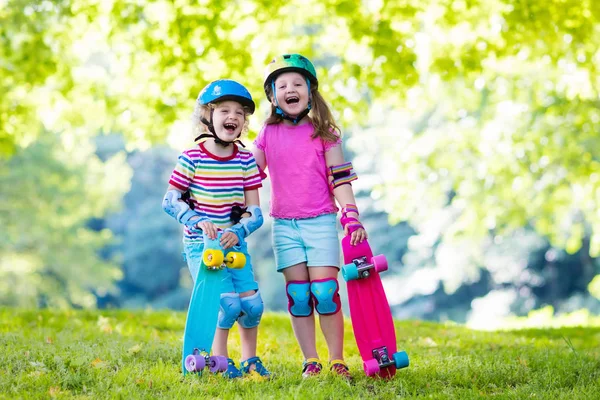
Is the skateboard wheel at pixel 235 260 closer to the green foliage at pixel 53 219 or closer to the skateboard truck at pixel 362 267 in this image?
the skateboard truck at pixel 362 267

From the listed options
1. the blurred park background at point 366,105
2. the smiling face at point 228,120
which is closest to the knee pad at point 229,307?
the smiling face at point 228,120

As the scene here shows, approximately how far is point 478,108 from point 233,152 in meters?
9.60

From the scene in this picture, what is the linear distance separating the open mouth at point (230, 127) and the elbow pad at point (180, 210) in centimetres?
44

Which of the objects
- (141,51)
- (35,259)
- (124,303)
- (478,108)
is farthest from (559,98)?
(124,303)

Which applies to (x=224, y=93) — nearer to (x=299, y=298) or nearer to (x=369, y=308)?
(x=299, y=298)

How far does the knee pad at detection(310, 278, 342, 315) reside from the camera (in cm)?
402

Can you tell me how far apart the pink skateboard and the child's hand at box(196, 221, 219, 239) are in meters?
0.72

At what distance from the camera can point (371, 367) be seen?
3.87m

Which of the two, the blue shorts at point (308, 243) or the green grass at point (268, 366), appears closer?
the green grass at point (268, 366)

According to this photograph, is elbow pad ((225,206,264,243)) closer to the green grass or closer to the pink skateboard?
the pink skateboard

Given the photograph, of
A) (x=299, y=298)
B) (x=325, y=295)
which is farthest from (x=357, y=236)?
(x=299, y=298)

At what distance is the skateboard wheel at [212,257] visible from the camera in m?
3.70

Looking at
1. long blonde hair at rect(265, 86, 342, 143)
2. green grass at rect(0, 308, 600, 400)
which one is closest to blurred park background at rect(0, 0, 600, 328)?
green grass at rect(0, 308, 600, 400)

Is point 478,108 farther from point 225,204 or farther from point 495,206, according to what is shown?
point 225,204
